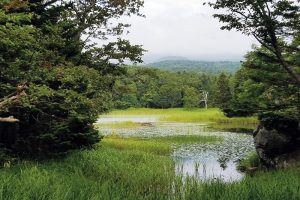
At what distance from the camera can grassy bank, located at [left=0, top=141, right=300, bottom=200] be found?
10203mm

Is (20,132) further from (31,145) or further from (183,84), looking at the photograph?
(183,84)

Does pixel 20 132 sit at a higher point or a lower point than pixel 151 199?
higher

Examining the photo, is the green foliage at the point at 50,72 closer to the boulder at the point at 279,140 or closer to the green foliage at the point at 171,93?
the boulder at the point at 279,140

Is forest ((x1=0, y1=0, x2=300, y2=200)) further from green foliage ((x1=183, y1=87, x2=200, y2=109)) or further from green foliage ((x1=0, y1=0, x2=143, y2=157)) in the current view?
green foliage ((x1=183, y1=87, x2=200, y2=109))

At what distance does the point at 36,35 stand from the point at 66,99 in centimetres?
289

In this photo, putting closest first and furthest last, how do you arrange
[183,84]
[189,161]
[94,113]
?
[94,113], [189,161], [183,84]

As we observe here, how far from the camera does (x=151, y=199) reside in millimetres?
13133

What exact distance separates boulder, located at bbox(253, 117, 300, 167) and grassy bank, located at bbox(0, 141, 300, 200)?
449 centimetres

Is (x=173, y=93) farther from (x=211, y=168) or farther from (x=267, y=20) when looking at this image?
(x=267, y=20)

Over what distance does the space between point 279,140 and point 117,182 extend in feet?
33.4

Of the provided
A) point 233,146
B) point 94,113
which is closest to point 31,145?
point 94,113

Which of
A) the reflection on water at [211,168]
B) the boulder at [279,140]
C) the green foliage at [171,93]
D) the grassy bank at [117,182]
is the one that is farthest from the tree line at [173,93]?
the grassy bank at [117,182]

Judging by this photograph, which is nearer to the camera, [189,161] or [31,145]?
[31,145]

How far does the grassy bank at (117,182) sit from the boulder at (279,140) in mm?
4494
